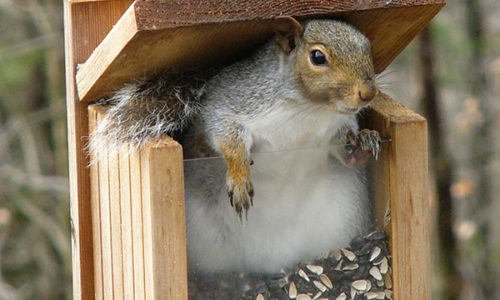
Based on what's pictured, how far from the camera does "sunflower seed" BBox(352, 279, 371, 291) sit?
5.38 feet

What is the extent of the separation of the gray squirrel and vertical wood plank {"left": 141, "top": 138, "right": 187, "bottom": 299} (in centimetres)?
8

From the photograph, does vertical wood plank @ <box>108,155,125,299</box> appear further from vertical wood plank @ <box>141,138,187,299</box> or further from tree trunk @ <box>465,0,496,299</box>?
tree trunk @ <box>465,0,496,299</box>

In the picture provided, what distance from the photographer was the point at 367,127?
1.80m

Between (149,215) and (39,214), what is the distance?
2.30 m

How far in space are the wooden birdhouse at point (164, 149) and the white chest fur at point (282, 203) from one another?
9 centimetres

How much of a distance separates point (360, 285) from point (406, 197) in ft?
0.68

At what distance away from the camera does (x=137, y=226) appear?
4.96ft

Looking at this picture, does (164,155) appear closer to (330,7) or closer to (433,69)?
(330,7)

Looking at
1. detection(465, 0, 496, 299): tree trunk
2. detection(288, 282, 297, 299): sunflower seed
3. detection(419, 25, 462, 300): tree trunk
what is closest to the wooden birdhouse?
detection(288, 282, 297, 299): sunflower seed

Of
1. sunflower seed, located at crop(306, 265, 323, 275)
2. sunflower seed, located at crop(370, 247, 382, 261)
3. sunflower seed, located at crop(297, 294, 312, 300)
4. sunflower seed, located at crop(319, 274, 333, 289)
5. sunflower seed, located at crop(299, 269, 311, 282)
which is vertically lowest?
sunflower seed, located at crop(297, 294, 312, 300)

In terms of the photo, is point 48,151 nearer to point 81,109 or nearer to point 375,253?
point 81,109

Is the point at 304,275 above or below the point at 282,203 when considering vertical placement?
below

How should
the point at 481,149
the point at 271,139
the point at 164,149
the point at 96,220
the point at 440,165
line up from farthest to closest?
the point at 481,149 < the point at 440,165 < the point at 96,220 < the point at 271,139 < the point at 164,149

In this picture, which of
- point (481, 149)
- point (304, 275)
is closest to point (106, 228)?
point (304, 275)
